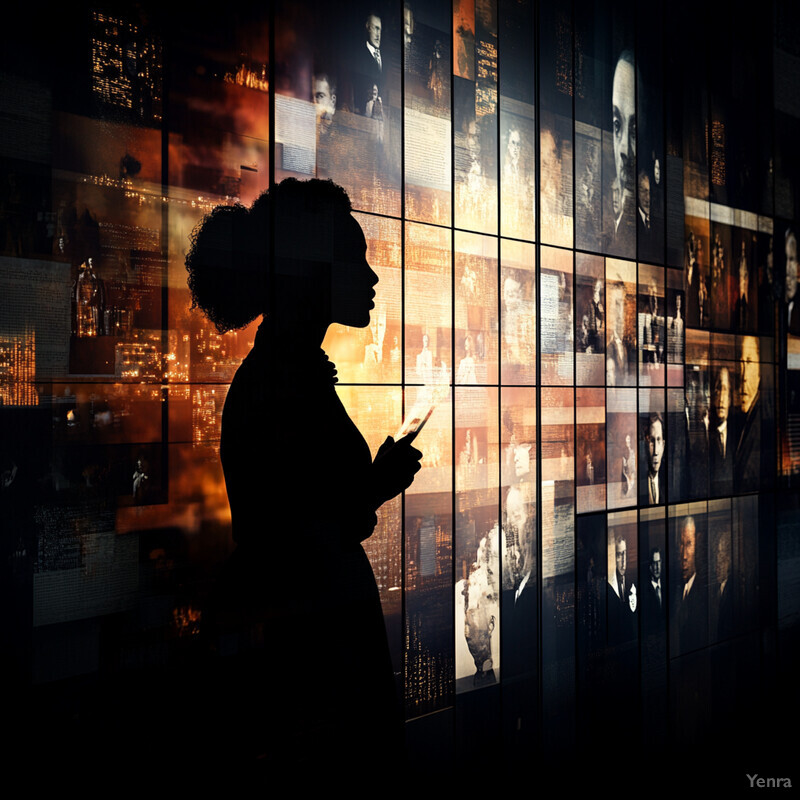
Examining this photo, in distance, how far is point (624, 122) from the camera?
8.46 ft

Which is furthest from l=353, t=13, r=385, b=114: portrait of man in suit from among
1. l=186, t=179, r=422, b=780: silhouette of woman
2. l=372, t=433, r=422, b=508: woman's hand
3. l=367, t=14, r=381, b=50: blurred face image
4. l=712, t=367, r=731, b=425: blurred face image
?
l=712, t=367, r=731, b=425: blurred face image

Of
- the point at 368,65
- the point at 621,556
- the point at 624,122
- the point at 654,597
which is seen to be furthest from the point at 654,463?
the point at 368,65

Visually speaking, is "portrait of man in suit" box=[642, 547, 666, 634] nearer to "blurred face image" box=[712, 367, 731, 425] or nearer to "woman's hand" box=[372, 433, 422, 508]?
"blurred face image" box=[712, 367, 731, 425]

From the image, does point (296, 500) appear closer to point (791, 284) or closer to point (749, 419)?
point (749, 419)

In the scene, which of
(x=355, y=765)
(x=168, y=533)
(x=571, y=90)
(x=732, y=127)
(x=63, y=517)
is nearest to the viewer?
(x=63, y=517)

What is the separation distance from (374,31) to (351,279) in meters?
0.72

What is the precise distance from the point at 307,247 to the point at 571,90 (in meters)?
1.31

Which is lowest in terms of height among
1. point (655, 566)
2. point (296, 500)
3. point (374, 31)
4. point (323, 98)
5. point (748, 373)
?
point (655, 566)

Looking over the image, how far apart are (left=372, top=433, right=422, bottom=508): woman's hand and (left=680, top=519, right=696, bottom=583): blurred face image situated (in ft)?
5.01

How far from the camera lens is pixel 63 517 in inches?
55.9

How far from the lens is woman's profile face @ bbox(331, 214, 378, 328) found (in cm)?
181

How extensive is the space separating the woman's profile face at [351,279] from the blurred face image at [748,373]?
2.05m

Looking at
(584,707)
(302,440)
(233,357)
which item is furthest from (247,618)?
(584,707)

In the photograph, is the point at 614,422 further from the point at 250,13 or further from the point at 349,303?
the point at 250,13
